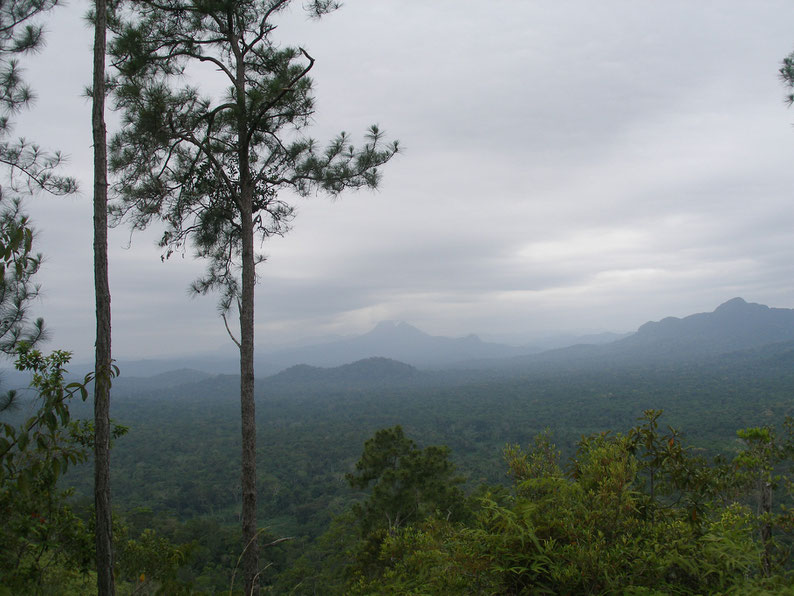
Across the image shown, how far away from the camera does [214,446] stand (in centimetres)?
5053

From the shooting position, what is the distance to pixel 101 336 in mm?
2945

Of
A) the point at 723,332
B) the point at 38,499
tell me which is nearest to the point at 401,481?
the point at 38,499

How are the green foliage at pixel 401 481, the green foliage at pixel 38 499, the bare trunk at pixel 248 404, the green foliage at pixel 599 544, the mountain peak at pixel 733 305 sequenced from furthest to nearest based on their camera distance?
the mountain peak at pixel 733 305, the green foliage at pixel 401 481, the bare trunk at pixel 248 404, the green foliage at pixel 38 499, the green foliage at pixel 599 544

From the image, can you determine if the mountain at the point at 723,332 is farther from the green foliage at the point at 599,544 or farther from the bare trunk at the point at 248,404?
the green foliage at the point at 599,544

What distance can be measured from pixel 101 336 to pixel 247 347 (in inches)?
64.2

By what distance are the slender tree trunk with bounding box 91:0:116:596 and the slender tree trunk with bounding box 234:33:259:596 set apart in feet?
3.89

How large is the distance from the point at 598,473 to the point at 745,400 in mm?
66632

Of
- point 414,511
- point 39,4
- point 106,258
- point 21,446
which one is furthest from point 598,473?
point 414,511

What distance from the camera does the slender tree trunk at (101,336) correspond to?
2818 millimetres

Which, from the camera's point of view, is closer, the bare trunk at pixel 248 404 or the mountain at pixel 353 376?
the bare trunk at pixel 248 404

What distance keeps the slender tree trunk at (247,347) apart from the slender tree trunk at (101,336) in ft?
3.89

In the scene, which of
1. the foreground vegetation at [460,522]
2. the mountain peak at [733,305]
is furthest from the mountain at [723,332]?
the foreground vegetation at [460,522]

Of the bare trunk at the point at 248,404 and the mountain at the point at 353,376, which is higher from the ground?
the bare trunk at the point at 248,404

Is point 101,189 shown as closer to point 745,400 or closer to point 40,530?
point 40,530
